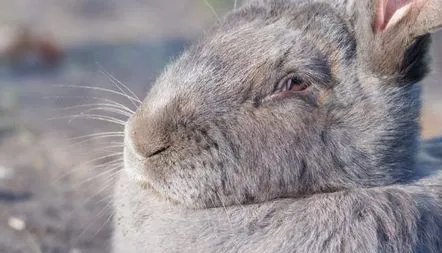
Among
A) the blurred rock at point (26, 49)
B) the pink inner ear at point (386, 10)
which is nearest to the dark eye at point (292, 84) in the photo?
the pink inner ear at point (386, 10)

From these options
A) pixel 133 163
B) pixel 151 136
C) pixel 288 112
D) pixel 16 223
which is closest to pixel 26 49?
pixel 16 223

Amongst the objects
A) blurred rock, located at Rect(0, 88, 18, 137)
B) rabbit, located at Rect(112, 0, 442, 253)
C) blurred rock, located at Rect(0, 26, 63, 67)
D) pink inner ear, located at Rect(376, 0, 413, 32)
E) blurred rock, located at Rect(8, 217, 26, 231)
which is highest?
blurred rock, located at Rect(0, 26, 63, 67)

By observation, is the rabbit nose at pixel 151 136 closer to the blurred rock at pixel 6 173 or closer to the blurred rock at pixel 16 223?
the blurred rock at pixel 16 223

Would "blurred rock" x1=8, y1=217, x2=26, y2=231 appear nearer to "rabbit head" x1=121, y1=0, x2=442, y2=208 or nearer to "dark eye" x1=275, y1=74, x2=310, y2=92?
"rabbit head" x1=121, y1=0, x2=442, y2=208

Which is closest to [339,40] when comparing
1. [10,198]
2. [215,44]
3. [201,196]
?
[215,44]

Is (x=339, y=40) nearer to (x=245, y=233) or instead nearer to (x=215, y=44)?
(x=215, y=44)

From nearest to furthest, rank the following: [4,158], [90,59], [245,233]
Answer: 1. [245,233]
2. [4,158]
3. [90,59]

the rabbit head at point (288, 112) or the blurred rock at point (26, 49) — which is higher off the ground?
the blurred rock at point (26, 49)

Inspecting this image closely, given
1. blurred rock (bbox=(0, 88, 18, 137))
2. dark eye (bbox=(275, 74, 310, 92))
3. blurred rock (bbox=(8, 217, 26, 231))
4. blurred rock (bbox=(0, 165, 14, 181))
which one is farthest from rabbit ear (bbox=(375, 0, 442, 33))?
blurred rock (bbox=(0, 88, 18, 137))
